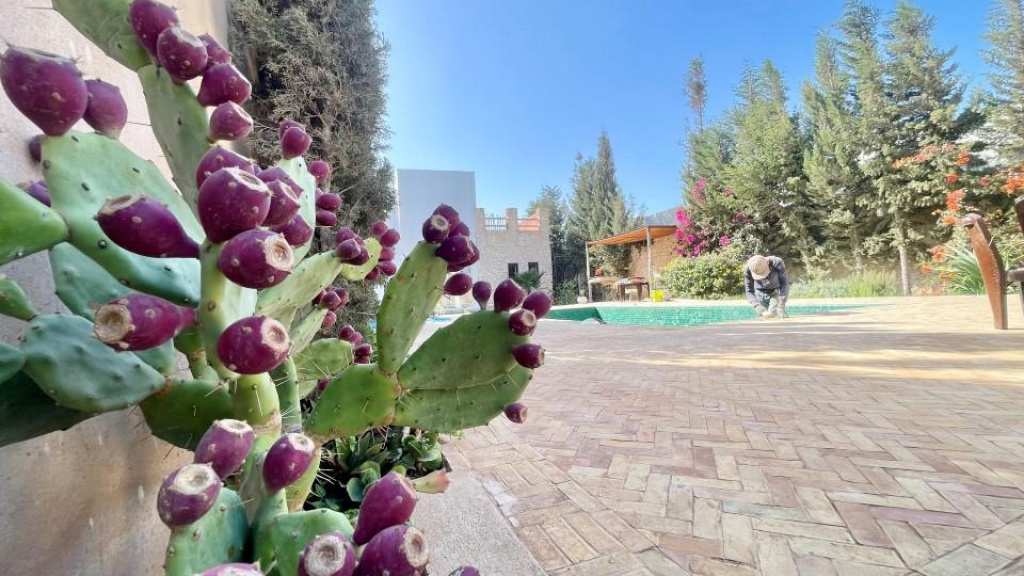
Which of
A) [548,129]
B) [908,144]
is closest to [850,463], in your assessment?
[908,144]

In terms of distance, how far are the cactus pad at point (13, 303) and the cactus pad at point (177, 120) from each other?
24 cm

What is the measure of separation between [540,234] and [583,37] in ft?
36.9

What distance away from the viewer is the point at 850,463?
1752mm

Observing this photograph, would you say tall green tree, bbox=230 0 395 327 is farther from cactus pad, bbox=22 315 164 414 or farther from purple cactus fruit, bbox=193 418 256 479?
purple cactus fruit, bbox=193 418 256 479

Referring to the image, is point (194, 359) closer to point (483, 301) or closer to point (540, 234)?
point (483, 301)

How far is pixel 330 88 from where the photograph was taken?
10.3 ft

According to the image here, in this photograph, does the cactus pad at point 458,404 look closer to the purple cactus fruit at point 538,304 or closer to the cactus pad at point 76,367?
the purple cactus fruit at point 538,304

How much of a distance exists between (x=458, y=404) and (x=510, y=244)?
17532 mm

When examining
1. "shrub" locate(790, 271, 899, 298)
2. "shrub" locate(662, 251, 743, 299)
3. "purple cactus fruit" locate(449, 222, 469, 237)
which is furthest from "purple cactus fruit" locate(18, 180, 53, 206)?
"shrub" locate(662, 251, 743, 299)

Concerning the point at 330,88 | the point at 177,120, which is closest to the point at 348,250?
the point at 177,120

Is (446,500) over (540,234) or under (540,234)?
under

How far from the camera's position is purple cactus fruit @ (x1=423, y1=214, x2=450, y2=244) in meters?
0.97

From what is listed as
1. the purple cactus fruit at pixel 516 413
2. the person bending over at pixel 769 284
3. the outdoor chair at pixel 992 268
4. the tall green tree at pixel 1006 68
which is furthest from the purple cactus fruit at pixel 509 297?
the tall green tree at pixel 1006 68

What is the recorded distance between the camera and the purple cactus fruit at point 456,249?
97 cm
